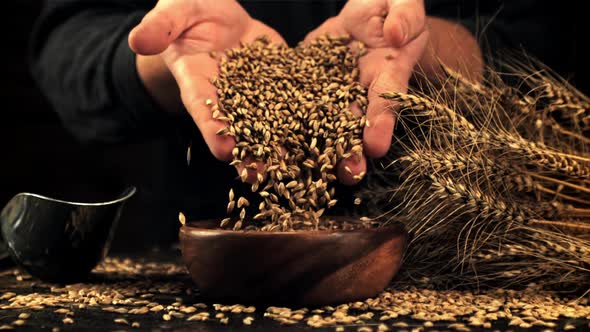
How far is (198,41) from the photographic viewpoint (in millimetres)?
1160

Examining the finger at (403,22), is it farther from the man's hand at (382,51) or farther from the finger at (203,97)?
the finger at (203,97)

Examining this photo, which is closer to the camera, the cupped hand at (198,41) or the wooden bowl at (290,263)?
the wooden bowl at (290,263)

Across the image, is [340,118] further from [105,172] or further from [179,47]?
[105,172]

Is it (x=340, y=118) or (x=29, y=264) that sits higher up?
(x=340, y=118)

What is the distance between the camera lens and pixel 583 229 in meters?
1.01

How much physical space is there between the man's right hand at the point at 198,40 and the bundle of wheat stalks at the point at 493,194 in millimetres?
283

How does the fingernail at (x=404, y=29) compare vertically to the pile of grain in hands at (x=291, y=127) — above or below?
above

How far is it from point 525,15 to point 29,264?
1244 millimetres

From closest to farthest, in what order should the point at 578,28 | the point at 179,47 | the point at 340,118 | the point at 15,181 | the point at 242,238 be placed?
the point at 242,238 → the point at 340,118 → the point at 179,47 → the point at 578,28 → the point at 15,181

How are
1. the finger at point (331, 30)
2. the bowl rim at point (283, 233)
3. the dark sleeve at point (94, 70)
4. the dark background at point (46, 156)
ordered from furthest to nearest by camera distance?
the dark background at point (46, 156) < the dark sleeve at point (94, 70) < the finger at point (331, 30) < the bowl rim at point (283, 233)

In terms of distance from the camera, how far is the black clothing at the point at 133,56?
4.84ft

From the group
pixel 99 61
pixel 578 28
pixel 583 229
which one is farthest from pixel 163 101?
pixel 578 28

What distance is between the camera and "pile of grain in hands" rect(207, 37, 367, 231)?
3.10 ft

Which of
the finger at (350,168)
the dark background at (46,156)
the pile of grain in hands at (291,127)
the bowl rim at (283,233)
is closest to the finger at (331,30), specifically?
the pile of grain in hands at (291,127)
